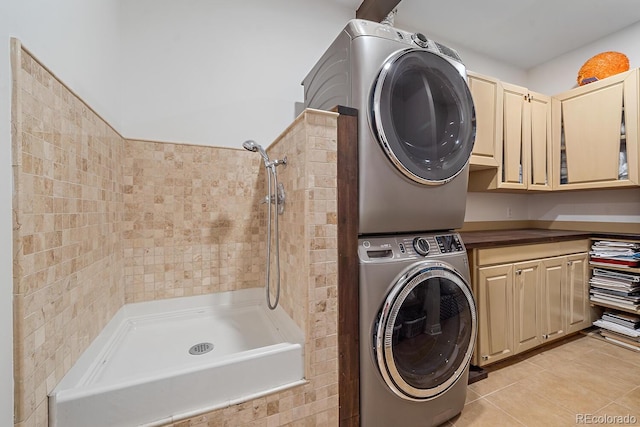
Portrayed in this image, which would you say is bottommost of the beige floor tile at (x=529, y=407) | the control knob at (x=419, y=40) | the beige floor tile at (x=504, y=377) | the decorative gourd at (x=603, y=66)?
the beige floor tile at (x=504, y=377)

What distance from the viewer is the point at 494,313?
69.6 inches

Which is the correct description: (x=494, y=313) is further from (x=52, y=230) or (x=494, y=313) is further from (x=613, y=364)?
(x=52, y=230)

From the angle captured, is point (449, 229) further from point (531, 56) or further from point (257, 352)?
point (531, 56)

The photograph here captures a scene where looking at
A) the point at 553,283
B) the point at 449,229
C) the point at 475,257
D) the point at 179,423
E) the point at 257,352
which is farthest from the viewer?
the point at 553,283

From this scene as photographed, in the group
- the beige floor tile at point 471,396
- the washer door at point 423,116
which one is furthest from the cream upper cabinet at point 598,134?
the beige floor tile at point 471,396

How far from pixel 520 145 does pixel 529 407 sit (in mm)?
2077

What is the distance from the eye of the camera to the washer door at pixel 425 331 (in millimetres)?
1123

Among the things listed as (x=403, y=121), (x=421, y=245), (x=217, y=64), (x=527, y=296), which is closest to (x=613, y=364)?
(x=527, y=296)

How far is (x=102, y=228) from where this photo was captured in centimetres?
121

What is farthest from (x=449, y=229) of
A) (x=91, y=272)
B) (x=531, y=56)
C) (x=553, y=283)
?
(x=531, y=56)

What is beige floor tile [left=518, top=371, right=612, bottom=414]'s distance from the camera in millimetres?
1485

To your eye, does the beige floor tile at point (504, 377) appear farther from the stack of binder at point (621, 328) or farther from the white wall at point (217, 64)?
the white wall at point (217, 64)

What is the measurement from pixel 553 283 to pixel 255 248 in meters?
2.37

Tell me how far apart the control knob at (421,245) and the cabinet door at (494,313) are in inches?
29.3
